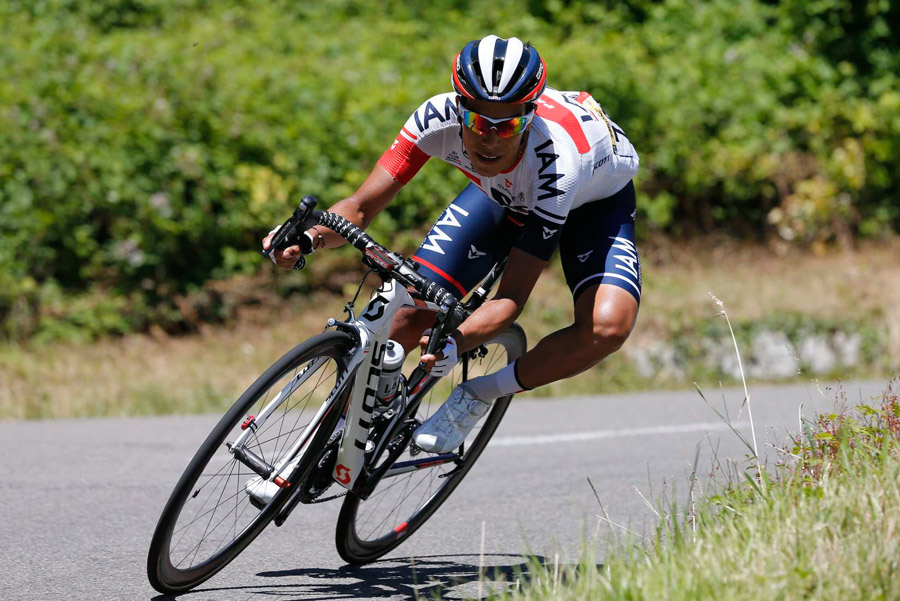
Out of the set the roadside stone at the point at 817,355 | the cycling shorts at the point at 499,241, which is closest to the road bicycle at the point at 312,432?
the cycling shorts at the point at 499,241

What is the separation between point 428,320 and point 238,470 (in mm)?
1074

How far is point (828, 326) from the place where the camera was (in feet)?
35.7

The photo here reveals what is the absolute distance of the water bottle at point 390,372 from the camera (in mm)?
4441

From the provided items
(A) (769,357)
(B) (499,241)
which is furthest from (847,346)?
(B) (499,241)

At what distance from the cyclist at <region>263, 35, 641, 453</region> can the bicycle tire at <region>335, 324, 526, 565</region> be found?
1.54 ft

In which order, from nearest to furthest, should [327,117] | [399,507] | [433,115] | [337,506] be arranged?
1. [433,115]
2. [399,507]
3. [337,506]
4. [327,117]

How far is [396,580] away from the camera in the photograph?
461cm

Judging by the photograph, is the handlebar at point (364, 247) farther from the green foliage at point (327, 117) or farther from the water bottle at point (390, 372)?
the green foliage at point (327, 117)

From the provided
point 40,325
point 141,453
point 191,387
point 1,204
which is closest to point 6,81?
point 1,204

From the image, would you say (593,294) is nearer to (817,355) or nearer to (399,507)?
(399,507)

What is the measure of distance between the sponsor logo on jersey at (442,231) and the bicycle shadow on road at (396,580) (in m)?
1.36

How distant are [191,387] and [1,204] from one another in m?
2.67

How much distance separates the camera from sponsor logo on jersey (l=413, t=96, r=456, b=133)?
4688 mm

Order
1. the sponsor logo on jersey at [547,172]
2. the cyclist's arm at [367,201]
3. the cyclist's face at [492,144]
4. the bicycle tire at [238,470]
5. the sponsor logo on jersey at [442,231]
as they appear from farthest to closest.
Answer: the sponsor logo on jersey at [442,231]
the cyclist's arm at [367,201]
the sponsor logo on jersey at [547,172]
the cyclist's face at [492,144]
the bicycle tire at [238,470]
